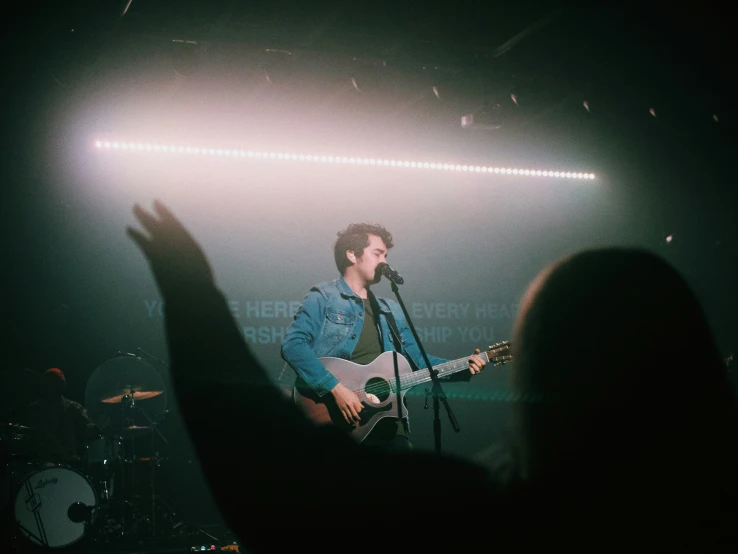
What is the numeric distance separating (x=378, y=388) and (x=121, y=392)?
255 centimetres

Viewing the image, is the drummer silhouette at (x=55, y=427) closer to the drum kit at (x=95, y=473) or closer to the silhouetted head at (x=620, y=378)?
the drum kit at (x=95, y=473)

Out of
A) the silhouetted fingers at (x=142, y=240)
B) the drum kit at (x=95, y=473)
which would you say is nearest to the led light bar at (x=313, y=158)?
the silhouetted fingers at (x=142, y=240)

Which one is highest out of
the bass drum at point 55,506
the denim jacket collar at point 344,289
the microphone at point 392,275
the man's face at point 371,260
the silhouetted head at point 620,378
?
the man's face at point 371,260

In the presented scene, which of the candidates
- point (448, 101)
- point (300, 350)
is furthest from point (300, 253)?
point (300, 350)

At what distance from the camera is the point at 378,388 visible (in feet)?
14.4

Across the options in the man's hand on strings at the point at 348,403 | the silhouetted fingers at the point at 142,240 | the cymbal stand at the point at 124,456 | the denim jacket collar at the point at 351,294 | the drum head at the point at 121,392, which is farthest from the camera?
the drum head at the point at 121,392

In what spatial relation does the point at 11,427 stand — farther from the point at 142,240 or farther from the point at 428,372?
the point at 428,372

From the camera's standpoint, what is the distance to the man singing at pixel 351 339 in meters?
4.32

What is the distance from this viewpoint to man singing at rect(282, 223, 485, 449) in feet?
14.2

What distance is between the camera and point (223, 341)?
19.3ft

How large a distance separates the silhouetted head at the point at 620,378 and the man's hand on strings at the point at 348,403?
3274 mm

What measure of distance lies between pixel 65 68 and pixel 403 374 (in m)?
3.63

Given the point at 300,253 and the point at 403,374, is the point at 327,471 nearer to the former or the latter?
the point at 403,374

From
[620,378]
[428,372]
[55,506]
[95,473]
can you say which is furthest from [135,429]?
[620,378]
